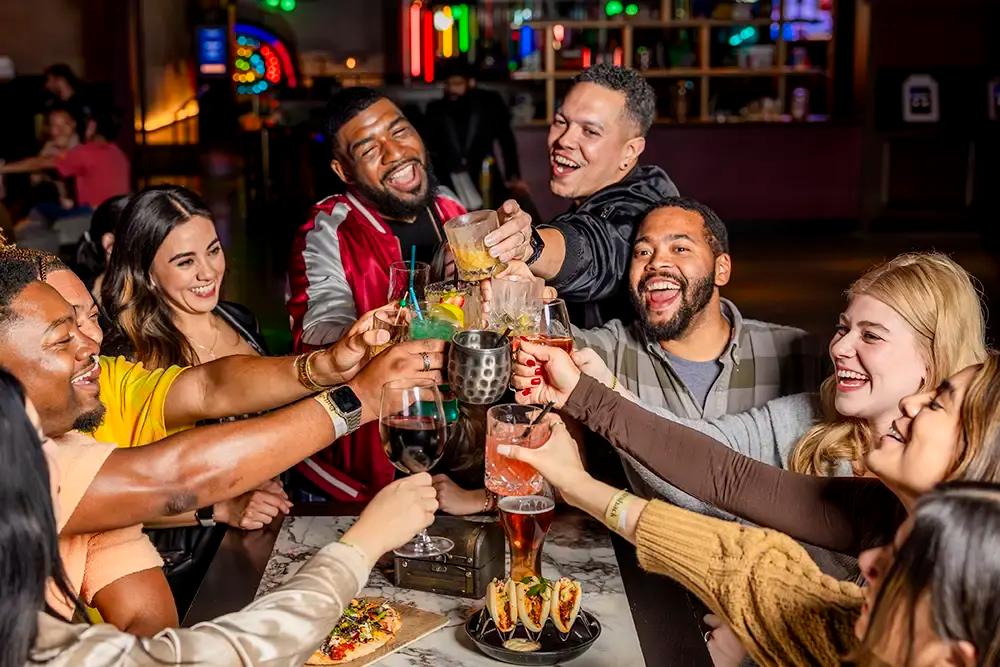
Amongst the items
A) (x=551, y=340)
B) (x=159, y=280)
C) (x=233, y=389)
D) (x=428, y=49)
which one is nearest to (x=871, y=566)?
(x=551, y=340)

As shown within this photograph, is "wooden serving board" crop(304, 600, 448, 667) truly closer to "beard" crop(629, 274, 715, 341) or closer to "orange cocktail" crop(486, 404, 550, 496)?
"orange cocktail" crop(486, 404, 550, 496)

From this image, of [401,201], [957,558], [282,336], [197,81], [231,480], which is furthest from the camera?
[197,81]

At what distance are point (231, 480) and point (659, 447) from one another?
0.82m

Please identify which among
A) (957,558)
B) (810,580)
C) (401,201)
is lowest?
(810,580)

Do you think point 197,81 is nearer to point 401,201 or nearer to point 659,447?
point 401,201

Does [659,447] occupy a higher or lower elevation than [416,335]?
lower

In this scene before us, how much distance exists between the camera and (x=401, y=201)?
12.5 feet

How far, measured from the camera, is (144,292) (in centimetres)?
343

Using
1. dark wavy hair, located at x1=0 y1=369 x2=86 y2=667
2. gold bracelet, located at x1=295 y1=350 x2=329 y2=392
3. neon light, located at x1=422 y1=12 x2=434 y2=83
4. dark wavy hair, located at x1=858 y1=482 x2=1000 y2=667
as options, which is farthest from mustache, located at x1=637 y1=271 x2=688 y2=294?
neon light, located at x1=422 y1=12 x2=434 y2=83

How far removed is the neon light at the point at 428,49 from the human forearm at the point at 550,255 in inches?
482

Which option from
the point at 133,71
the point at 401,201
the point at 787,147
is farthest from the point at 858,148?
the point at 401,201

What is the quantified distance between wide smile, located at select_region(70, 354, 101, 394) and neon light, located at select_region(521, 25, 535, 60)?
10.5 metres

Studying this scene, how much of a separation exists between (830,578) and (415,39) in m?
14.0

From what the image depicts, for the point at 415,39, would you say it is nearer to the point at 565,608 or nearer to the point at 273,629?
the point at 565,608
